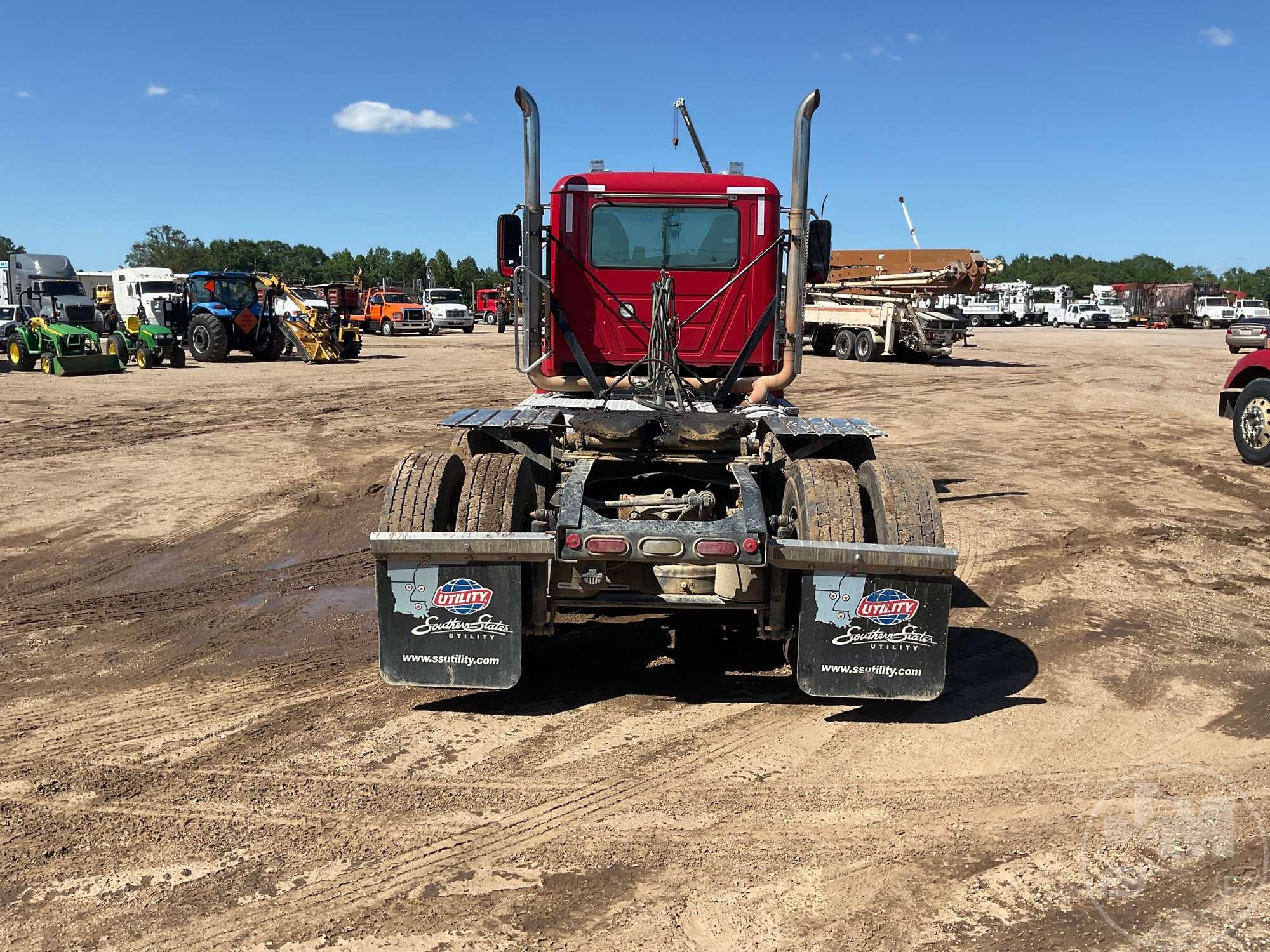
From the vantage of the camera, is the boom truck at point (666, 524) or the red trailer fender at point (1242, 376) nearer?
the boom truck at point (666, 524)

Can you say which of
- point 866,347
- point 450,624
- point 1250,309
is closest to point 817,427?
point 450,624

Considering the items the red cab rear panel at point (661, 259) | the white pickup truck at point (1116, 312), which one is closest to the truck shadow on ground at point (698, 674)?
the red cab rear panel at point (661, 259)

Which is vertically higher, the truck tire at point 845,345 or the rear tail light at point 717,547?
the truck tire at point 845,345

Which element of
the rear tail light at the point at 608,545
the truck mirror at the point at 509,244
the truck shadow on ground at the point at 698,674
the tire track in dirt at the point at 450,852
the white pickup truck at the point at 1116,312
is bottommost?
the tire track in dirt at the point at 450,852

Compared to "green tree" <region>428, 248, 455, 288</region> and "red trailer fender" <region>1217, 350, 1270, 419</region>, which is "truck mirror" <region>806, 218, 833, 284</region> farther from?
"green tree" <region>428, 248, 455, 288</region>

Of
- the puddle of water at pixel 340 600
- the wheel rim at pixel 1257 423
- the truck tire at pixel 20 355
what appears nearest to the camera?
the puddle of water at pixel 340 600

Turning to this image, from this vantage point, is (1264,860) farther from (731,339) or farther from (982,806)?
(731,339)

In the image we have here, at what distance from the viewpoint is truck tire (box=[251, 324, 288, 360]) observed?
25922 mm

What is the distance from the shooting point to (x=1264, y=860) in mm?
3395

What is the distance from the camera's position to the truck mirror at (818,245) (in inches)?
264

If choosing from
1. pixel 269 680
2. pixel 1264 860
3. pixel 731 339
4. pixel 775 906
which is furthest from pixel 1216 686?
pixel 269 680

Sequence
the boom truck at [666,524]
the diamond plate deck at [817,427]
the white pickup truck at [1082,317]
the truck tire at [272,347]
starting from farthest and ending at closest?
the white pickup truck at [1082,317] < the truck tire at [272,347] < the diamond plate deck at [817,427] < the boom truck at [666,524]

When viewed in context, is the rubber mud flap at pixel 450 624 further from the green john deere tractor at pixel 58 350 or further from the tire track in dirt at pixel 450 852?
the green john deere tractor at pixel 58 350

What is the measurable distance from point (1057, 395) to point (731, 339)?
46.2 ft
